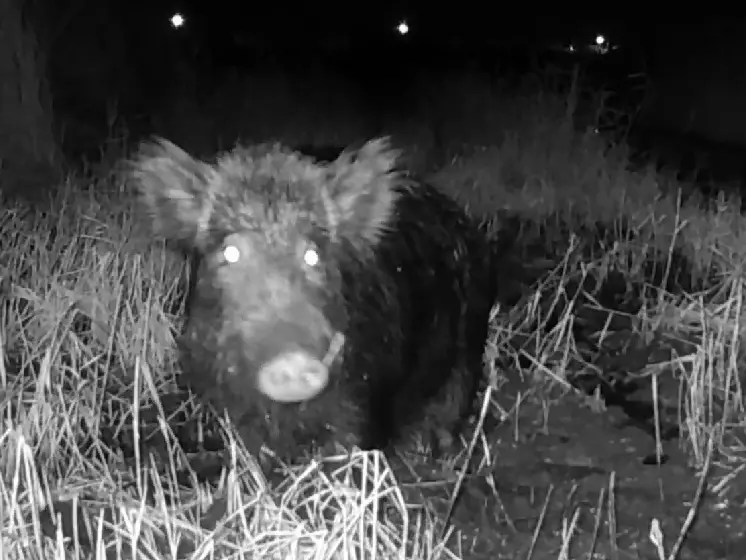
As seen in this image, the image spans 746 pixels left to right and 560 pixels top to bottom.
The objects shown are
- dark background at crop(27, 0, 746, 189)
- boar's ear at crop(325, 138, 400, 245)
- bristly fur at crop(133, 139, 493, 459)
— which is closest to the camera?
bristly fur at crop(133, 139, 493, 459)

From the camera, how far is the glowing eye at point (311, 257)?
1364 mm

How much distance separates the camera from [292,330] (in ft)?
4.19

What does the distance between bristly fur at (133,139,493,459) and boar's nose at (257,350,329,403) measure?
0.06 feet

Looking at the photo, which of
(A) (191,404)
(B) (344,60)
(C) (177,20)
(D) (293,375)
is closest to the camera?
(D) (293,375)

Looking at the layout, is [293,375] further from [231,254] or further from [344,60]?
[344,60]

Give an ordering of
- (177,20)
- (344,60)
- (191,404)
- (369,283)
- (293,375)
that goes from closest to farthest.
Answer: (293,375) < (369,283) < (191,404) < (177,20) < (344,60)

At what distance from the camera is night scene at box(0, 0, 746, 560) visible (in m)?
1.32

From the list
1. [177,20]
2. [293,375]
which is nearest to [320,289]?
[293,375]

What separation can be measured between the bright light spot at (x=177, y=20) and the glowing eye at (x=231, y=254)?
147 cm

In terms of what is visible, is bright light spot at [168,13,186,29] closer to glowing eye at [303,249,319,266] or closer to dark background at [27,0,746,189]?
dark background at [27,0,746,189]

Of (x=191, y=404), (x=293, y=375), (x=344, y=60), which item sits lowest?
(x=191, y=404)

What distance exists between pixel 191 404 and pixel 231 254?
0.37m

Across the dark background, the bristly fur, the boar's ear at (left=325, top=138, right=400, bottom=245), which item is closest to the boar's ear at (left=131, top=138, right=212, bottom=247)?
the bristly fur

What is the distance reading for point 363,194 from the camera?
1.51 metres
